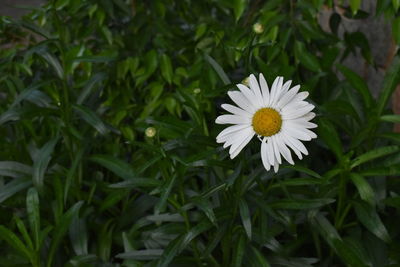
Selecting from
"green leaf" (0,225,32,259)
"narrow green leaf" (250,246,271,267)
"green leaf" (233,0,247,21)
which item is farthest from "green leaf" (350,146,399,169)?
"green leaf" (0,225,32,259)

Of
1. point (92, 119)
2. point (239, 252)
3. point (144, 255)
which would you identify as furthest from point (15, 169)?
point (239, 252)

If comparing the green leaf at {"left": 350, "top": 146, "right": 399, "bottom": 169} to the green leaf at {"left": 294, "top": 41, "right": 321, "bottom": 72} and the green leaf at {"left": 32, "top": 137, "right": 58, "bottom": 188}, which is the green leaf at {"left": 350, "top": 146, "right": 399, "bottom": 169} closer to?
the green leaf at {"left": 294, "top": 41, "right": 321, "bottom": 72}

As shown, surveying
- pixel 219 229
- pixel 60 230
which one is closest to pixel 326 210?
pixel 219 229

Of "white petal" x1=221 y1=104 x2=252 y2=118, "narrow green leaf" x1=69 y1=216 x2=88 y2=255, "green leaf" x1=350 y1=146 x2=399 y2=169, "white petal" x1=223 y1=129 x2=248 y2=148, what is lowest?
"narrow green leaf" x1=69 y1=216 x2=88 y2=255

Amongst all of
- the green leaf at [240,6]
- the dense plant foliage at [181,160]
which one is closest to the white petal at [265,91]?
the dense plant foliage at [181,160]

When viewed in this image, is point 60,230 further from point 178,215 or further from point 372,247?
point 372,247
